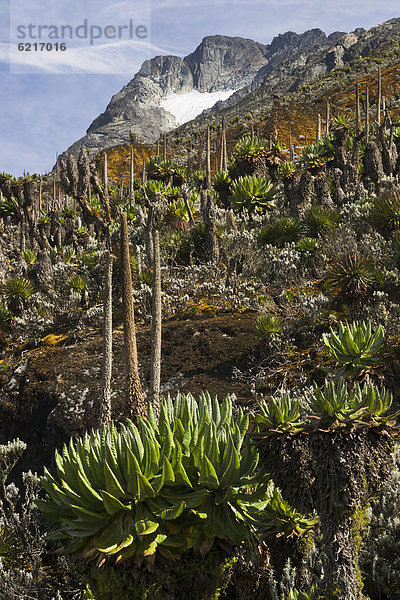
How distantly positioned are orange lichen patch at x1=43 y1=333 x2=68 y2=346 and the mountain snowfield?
141323 mm

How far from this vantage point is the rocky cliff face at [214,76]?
72.4 metres

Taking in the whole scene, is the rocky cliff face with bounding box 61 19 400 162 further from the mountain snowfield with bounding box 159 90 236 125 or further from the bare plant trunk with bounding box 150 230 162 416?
the bare plant trunk with bounding box 150 230 162 416

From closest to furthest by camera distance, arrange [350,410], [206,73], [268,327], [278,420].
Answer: [350,410]
[278,420]
[268,327]
[206,73]

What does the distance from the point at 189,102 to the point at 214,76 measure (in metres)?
35.4

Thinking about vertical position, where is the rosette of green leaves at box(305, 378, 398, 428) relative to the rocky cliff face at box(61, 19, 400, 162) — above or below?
below

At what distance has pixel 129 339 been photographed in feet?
15.0

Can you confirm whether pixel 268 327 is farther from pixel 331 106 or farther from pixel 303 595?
pixel 331 106

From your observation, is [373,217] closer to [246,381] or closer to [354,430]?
[246,381]

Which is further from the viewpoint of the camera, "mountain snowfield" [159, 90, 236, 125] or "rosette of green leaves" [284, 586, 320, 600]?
"mountain snowfield" [159, 90, 236, 125]

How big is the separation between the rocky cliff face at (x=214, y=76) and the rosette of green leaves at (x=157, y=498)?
70831mm

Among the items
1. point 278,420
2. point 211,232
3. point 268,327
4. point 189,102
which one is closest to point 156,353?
point 268,327

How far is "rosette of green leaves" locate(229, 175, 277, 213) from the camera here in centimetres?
1221

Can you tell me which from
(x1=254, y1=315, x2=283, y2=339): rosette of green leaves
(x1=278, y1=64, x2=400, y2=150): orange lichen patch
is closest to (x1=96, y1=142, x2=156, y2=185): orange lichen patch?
(x1=278, y1=64, x2=400, y2=150): orange lichen patch

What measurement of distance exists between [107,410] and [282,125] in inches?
1475
